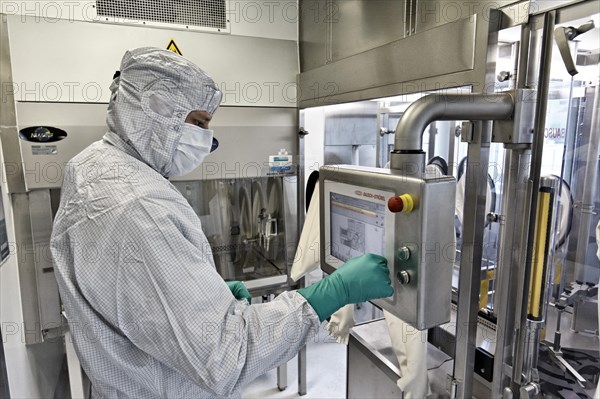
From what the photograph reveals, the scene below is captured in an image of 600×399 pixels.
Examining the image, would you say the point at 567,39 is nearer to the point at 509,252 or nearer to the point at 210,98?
the point at 509,252

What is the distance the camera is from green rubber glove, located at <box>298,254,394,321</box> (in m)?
0.92

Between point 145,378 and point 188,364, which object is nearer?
point 188,364

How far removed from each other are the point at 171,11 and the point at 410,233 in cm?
176

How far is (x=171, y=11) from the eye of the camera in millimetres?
1996

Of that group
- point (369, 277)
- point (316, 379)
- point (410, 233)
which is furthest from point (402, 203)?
point (316, 379)

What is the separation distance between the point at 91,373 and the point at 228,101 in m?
1.46

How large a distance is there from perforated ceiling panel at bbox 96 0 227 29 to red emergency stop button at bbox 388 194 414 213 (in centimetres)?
168

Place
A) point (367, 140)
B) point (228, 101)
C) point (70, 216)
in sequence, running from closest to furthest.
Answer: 1. point (70, 216)
2. point (228, 101)
3. point (367, 140)

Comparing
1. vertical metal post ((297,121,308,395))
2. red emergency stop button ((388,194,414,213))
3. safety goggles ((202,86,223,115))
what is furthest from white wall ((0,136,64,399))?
red emergency stop button ((388,194,414,213))

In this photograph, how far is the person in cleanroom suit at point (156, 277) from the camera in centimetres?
87

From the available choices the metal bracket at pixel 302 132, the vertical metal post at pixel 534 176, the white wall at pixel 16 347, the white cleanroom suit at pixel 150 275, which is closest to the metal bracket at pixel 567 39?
the vertical metal post at pixel 534 176

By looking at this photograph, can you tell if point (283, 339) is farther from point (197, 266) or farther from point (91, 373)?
point (91, 373)

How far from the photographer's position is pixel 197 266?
0.92 meters

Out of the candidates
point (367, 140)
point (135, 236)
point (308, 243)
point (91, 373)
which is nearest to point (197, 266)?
point (135, 236)
